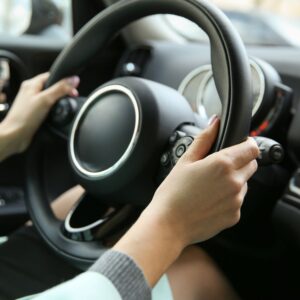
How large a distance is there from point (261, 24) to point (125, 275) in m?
1.59

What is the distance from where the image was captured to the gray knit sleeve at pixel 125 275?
56cm

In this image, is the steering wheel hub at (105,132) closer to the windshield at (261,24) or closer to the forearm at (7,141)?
the forearm at (7,141)

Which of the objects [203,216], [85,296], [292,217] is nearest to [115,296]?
[85,296]

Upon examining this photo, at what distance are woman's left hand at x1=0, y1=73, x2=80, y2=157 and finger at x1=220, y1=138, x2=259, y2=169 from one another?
1.44ft

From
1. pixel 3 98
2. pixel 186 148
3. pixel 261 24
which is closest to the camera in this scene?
pixel 186 148

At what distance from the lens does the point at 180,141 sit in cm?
73

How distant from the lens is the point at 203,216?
0.62m

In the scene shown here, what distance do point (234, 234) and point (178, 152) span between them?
32 cm

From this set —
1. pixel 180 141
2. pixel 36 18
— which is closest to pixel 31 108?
pixel 180 141

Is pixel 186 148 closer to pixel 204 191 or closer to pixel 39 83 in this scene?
pixel 204 191

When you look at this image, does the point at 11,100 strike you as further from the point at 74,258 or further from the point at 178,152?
the point at 178,152

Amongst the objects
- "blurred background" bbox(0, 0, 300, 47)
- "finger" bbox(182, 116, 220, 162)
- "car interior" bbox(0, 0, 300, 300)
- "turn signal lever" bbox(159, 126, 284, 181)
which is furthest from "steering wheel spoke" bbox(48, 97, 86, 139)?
"blurred background" bbox(0, 0, 300, 47)

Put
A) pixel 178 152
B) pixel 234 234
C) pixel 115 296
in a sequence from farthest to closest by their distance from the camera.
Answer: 1. pixel 234 234
2. pixel 178 152
3. pixel 115 296

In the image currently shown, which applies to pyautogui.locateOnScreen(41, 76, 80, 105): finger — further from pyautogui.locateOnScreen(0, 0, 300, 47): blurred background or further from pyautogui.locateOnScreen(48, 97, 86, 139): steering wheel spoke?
pyautogui.locateOnScreen(0, 0, 300, 47): blurred background
